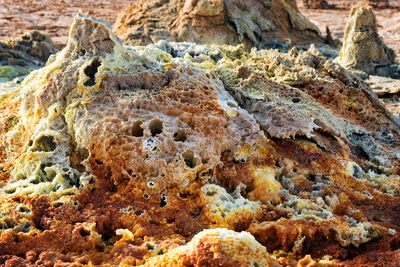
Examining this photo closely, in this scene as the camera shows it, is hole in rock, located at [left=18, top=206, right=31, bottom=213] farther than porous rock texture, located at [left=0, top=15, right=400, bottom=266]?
Yes

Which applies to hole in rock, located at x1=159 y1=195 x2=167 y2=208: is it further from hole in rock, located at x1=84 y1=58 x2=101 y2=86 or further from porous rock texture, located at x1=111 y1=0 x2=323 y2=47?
porous rock texture, located at x1=111 y1=0 x2=323 y2=47

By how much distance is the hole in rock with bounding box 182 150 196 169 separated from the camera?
7.90 feet

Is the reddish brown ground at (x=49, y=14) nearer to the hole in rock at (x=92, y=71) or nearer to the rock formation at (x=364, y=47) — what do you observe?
the rock formation at (x=364, y=47)

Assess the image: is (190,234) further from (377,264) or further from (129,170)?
(377,264)

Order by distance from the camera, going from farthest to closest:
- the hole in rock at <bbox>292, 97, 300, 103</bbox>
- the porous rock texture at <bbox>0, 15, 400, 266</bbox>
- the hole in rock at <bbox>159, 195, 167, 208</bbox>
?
the hole in rock at <bbox>292, 97, 300, 103</bbox>
the hole in rock at <bbox>159, 195, 167, 208</bbox>
the porous rock texture at <bbox>0, 15, 400, 266</bbox>

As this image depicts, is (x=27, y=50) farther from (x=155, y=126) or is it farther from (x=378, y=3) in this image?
(x=378, y=3)

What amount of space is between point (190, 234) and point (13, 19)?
11613 mm

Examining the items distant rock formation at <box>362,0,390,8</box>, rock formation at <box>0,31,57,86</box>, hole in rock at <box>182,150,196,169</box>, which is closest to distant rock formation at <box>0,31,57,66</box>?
rock formation at <box>0,31,57,86</box>

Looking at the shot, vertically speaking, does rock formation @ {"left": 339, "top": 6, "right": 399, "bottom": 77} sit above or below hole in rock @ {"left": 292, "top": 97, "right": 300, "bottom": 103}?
below

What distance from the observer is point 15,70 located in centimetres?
508

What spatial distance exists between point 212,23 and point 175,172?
6147mm

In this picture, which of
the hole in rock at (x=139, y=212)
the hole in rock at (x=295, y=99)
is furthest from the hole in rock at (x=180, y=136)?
the hole in rock at (x=295, y=99)

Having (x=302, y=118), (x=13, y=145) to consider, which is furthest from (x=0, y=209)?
(x=302, y=118)

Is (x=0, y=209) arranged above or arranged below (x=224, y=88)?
below
